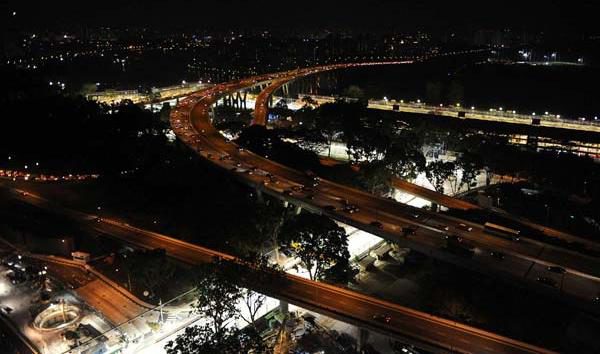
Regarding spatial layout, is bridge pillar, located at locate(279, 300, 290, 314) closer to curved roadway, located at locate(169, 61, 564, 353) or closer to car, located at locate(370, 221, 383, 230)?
curved roadway, located at locate(169, 61, 564, 353)

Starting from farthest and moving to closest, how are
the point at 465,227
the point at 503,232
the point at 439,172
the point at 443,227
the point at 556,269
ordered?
1. the point at 439,172
2. the point at 465,227
3. the point at 443,227
4. the point at 503,232
5. the point at 556,269

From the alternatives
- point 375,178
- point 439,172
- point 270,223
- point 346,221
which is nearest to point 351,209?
point 346,221

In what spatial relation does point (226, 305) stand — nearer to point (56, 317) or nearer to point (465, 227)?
point (56, 317)

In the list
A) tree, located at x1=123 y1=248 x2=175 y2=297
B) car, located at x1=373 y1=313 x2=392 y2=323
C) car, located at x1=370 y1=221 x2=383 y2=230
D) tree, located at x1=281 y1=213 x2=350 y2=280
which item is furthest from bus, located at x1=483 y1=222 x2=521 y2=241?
tree, located at x1=123 y1=248 x2=175 y2=297

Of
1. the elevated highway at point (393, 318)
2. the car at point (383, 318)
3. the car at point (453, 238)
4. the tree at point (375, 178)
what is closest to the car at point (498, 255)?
the car at point (453, 238)

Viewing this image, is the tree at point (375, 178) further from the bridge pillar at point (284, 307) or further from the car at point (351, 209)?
the bridge pillar at point (284, 307)
